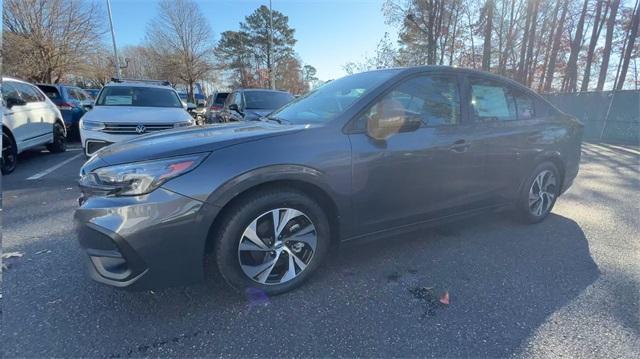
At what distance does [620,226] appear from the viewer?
12.7ft

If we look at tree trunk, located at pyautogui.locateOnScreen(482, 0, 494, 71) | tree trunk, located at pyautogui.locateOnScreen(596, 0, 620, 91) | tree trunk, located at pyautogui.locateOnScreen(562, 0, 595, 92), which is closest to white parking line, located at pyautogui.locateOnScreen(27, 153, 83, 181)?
tree trunk, located at pyautogui.locateOnScreen(482, 0, 494, 71)

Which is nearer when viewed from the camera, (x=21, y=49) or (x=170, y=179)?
(x=170, y=179)

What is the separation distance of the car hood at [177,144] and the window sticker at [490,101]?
174cm

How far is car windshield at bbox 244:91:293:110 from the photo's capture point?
805cm

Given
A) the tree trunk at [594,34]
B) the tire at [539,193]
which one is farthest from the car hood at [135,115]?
the tree trunk at [594,34]

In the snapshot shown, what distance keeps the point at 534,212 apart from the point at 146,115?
20.4 feet

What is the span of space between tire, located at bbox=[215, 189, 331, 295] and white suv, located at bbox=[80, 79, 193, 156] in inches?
179

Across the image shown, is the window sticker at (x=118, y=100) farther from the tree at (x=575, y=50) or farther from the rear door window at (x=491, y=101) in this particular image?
the tree at (x=575, y=50)

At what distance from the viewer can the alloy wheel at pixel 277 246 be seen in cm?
223

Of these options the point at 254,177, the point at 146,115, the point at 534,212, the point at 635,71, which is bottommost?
the point at 534,212

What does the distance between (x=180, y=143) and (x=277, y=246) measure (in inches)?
37.1

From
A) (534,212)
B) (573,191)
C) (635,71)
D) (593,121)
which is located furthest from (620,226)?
(635,71)

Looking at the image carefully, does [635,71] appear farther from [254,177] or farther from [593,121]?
[254,177]

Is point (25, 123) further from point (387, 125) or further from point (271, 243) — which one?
point (387, 125)
